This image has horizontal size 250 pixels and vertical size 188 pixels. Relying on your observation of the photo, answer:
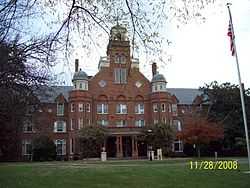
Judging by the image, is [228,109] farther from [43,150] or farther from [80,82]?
[43,150]

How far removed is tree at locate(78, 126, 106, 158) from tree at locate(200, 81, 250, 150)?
1802 centimetres

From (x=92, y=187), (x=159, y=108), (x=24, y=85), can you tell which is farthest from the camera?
(x=159, y=108)

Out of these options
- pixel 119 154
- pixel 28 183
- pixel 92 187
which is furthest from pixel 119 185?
pixel 119 154

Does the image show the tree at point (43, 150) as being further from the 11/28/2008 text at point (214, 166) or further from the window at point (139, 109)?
the 11/28/2008 text at point (214, 166)

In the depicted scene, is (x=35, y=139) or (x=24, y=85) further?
(x=35, y=139)

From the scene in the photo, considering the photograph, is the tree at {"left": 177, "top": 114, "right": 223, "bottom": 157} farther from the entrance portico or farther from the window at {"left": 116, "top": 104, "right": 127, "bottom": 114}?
the window at {"left": 116, "top": 104, "right": 127, "bottom": 114}

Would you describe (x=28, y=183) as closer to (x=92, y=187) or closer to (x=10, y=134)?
(x=92, y=187)

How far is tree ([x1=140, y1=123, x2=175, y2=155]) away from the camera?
2048 inches

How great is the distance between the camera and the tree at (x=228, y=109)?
56281 millimetres

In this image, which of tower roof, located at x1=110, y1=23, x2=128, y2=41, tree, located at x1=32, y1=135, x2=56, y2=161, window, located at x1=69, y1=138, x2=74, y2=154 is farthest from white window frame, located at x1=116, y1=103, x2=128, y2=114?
tower roof, located at x1=110, y1=23, x2=128, y2=41

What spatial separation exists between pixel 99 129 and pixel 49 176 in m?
31.4

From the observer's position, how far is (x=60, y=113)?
202 ft

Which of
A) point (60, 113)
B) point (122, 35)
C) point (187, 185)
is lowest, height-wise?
point (187, 185)

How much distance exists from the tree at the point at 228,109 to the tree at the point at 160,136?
8.71 metres
